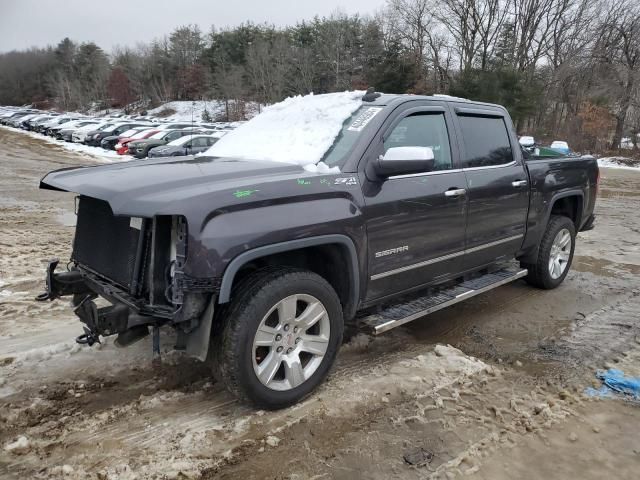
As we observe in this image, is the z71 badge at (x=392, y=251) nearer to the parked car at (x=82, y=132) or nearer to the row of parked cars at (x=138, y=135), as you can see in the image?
the row of parked cars at (x=138, y=135)

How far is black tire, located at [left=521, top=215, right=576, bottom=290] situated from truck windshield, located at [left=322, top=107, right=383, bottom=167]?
274cm

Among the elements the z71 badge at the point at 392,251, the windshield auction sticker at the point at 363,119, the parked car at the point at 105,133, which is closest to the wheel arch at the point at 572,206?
the z71 badge at the point at 392,251

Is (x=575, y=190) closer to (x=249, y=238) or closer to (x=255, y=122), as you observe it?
(x=255, y=122)

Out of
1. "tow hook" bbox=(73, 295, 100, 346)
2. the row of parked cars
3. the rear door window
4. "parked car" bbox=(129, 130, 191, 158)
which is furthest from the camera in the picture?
"parked car" bbox=(129, 130, 191, 158)

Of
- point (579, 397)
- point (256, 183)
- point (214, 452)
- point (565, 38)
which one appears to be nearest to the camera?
point (214, 452)

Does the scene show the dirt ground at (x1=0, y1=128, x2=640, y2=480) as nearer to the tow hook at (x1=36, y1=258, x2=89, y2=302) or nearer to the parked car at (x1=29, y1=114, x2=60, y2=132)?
the tow hook at (x1=36, y1=258, x2=89, y2=302)

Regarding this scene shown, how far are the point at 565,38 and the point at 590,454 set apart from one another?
4607 cm

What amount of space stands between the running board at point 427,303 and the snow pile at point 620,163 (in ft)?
78.9

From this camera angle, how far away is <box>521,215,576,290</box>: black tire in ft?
17.6

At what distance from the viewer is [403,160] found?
10.7 ft

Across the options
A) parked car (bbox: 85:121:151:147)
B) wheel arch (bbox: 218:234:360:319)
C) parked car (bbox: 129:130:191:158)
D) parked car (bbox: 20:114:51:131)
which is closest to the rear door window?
wheel arch (bbox: 218:234:360:319)

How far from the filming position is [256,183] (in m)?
2.94

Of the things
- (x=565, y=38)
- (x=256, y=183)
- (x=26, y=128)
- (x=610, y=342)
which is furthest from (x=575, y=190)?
(x=26, y=128)

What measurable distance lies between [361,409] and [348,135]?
1.86 metres
